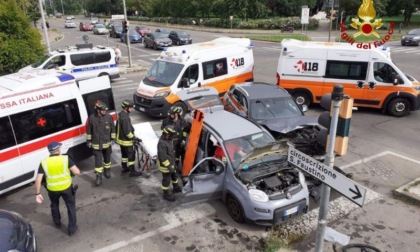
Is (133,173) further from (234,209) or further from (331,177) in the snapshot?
(331,177)

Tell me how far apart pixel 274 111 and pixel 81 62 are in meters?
12.2

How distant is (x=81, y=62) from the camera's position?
1794 cm

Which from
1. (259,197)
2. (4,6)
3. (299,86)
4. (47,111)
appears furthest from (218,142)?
(4,6)

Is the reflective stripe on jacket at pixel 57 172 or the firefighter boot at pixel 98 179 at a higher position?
the reflective stripe on jacket at pixel 57 172

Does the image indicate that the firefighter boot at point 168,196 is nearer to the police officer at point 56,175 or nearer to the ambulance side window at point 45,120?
the police officer at point 56,175

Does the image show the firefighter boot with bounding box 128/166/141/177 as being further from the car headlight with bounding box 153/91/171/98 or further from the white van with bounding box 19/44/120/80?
the white van with bounding box 19/44/120/80

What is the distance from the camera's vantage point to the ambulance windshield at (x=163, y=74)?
1264 cm

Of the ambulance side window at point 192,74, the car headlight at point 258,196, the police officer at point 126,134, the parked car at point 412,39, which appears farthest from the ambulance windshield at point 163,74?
the parked car at point 412,39

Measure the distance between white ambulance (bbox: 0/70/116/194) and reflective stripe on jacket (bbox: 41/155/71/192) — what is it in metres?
1.99

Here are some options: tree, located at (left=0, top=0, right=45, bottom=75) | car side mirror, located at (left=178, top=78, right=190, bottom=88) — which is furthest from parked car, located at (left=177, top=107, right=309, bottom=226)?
tree, located at (left=0, top=0, right=45, bottom=75)

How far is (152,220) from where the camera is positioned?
22.0ft

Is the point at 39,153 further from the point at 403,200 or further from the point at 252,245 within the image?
the point at 403,200

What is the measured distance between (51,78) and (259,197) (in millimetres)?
5527

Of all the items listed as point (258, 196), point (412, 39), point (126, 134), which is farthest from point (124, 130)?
point (412, 39)
